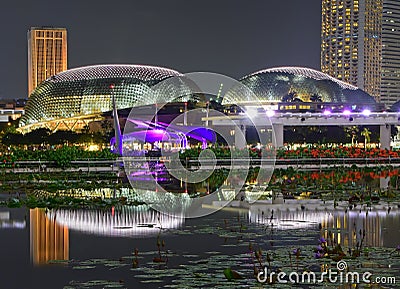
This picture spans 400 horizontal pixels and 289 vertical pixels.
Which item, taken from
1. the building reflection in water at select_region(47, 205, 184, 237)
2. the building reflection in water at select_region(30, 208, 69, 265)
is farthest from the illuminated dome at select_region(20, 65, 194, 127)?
the building reflection in water at select_region(30, 208, 69, 265)

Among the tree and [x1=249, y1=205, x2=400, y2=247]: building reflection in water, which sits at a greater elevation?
the tree

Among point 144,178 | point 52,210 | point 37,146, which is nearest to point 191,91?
point 37,146

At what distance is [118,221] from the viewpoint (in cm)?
2136

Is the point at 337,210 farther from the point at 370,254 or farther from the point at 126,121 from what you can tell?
the point at 126,121

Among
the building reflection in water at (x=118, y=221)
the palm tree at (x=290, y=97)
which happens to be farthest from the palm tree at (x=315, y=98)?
the building reflection in water at (x=118, y=221)

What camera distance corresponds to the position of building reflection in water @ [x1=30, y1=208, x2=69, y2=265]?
1614 cm

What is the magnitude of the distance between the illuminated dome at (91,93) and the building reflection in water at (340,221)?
290 ft

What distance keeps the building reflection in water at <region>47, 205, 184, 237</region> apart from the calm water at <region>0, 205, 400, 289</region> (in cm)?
3

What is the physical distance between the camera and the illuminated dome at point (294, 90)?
12456 cm

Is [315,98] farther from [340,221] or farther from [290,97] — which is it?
[340,221]

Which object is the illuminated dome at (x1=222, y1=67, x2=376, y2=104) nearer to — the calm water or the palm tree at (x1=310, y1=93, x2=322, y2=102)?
the palm tree at (x1=310, y1=93, x2=322, y2=102)

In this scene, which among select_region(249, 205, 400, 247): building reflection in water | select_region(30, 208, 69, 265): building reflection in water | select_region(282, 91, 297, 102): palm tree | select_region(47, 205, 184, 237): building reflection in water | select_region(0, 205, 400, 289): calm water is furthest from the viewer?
select_region(282, 91, 297, 102): palm tree

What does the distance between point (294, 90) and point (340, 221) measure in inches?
4157

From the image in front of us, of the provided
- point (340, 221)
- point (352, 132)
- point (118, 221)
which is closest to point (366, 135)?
point (352, 132)
